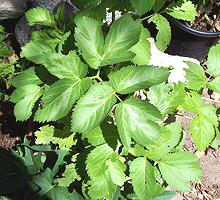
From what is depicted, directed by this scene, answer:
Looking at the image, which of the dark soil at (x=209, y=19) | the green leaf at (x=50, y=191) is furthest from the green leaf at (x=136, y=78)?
the dark soil at (x=209, y=19)

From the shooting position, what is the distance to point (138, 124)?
1.23 meters

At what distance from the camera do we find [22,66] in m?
2.24

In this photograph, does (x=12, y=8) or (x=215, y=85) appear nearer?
(x=215, y=85)

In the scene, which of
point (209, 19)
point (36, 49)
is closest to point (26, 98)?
point (36, 49)

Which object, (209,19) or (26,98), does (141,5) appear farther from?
(209,19)

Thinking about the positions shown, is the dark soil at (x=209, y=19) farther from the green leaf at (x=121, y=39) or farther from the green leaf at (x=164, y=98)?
the green leaf at (x=121, y=39)

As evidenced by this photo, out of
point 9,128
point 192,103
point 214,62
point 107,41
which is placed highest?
point 107,41

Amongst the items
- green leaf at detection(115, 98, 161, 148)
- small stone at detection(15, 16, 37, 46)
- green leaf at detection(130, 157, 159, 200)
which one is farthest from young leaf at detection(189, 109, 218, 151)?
small stone at detection(15, 16, 37, 46)

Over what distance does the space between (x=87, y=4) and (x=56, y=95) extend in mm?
438

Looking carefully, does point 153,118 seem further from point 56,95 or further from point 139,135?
point 56,95

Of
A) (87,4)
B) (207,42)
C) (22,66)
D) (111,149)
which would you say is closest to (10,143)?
(22,66)

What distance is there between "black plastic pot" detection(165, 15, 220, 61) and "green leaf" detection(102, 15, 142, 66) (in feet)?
4.51

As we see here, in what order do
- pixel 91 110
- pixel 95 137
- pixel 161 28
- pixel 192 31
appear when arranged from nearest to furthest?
pixel 91 110, pixel 95 137, pixel 161 28, pixel 192 31

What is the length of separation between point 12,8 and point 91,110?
177cm
